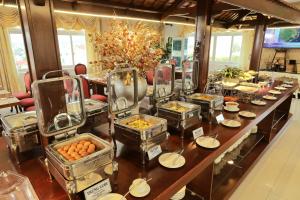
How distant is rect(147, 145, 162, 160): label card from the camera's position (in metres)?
1.15

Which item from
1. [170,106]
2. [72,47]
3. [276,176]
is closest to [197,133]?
[170,106]

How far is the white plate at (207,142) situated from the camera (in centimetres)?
134

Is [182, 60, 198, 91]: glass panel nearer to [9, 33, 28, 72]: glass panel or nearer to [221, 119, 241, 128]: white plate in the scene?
[221, 119, 241, 128]: white plate

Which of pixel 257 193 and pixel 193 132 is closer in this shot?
pixel 193 132

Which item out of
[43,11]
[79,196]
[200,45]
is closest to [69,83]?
[43,11]

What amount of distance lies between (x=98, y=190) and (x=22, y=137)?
55 centimetres

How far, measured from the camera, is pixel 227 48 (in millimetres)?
7176

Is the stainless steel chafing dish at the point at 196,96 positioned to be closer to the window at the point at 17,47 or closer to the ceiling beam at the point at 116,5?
the ceiling beam at the point at 116,5

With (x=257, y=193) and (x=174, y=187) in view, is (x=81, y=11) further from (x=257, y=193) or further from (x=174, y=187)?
(x=257, y=193)

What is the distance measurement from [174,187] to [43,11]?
1.13 meters

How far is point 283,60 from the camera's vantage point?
6.20 m

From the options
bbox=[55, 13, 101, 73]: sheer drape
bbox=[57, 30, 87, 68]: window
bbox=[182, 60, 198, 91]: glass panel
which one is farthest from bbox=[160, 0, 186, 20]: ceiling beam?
bbox=[57, 30, 87, 68]: window

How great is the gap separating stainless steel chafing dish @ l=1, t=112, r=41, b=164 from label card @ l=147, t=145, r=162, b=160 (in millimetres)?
658

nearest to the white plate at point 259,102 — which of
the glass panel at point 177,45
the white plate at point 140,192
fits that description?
the white plate at point 140,192
